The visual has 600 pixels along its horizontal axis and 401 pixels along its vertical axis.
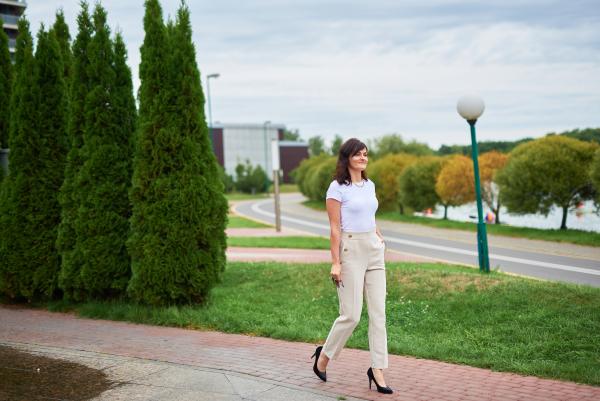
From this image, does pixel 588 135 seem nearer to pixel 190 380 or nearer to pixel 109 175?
pixel 109 175

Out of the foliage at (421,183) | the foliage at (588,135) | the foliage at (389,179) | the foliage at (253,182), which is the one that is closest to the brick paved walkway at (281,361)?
the foliage at (588,135)

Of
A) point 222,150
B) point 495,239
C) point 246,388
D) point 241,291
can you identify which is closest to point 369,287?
point 246,388

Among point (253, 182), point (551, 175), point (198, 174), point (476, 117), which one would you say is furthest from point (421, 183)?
point (253, 182)

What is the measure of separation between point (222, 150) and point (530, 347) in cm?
10565

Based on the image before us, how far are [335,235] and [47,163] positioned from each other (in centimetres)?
637

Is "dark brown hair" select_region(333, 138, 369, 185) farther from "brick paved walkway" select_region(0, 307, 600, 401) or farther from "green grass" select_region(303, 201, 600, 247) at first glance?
"green grass" select_region(303, 201, 600, 247)

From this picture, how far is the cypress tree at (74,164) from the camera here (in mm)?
9570

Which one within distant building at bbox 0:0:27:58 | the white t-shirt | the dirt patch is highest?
distant building at bbox 0:0:27:58

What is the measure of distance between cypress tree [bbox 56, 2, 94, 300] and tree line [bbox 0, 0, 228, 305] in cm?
1

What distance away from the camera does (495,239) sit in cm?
2436

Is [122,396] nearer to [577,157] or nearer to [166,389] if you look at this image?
[166,389]

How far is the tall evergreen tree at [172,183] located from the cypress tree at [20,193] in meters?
2.08

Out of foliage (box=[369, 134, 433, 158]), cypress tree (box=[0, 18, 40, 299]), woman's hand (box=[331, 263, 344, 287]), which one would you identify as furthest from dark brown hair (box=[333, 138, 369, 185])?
foliage (box=[369, 134, 433, 158])

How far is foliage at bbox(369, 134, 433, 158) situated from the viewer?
2859 inches
